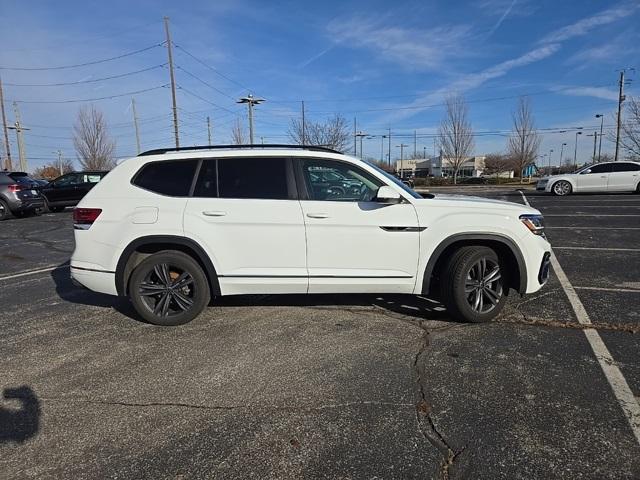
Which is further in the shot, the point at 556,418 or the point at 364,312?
the point at 364,312

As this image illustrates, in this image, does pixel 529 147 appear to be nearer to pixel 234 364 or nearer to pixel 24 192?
pixel 24 192

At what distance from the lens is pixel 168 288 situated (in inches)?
177

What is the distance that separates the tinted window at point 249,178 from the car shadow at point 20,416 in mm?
2306

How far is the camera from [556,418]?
2.80m

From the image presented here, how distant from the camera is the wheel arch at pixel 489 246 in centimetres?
430

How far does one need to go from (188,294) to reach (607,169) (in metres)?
23.0

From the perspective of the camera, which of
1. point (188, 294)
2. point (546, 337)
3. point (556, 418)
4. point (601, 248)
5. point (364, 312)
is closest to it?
point (556, 418)

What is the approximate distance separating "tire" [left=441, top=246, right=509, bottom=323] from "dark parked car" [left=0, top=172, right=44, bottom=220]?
1632cm

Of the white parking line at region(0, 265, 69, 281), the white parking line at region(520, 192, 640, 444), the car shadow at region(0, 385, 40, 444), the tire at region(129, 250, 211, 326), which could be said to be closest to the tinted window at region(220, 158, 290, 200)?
the tire at region(129, 250, 211, 326)

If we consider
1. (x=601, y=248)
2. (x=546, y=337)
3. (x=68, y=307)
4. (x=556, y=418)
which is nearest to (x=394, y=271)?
(x=546, y=337)

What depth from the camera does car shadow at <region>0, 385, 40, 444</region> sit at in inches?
108

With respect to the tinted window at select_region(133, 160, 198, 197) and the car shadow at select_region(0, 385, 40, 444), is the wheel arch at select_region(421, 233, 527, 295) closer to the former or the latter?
the tinted window at select_region(133, 160, 198, 197)

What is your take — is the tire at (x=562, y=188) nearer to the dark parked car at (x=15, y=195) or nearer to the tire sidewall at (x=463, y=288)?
the tire sidewall at (x=463, y=288)

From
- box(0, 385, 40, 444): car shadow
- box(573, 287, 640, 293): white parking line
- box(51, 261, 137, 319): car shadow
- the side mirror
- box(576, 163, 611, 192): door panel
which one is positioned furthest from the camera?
box(576, 163, 611, 192): door panel
